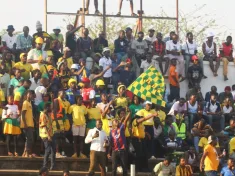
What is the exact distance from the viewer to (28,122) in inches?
1164

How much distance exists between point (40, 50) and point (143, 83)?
3.43 metres

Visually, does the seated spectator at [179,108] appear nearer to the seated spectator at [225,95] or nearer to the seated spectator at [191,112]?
the seated spectator at [191,112]

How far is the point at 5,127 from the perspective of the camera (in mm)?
29672

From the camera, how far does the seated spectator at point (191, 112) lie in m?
33.1

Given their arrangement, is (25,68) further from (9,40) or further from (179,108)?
(179,108)

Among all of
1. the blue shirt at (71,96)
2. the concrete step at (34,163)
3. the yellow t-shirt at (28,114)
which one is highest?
the blue shirt at (71,96)

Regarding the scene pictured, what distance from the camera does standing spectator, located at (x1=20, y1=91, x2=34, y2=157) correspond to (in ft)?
96.8

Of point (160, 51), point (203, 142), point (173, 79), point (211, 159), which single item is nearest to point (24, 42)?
point (160, 51)

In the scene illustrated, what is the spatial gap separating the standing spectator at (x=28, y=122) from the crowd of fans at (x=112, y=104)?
0.03 metres

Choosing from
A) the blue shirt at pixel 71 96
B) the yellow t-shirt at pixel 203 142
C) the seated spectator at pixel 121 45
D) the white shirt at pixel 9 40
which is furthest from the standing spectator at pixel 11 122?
the seated spectator at pixel 121 45

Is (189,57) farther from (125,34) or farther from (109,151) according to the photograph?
(109,151)

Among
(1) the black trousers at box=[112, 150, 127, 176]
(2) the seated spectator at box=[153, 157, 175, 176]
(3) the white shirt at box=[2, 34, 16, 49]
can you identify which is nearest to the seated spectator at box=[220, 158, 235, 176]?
(2) the seated spectator at box=[153, 157, 175, 176]

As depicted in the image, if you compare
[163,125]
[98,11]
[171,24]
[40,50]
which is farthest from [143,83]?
[171,24]

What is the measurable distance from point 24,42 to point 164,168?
22.7ft
